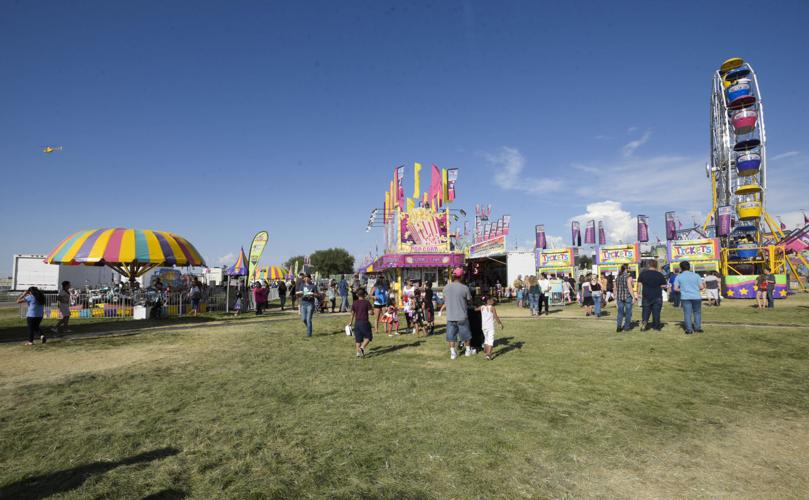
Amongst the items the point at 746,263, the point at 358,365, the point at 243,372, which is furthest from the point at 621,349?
the point at 746,263

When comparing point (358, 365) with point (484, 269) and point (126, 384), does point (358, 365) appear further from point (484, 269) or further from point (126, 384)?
point (484, 269)

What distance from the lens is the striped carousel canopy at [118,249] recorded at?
1875cm

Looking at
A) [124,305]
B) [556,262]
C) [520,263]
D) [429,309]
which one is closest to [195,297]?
[124,305]

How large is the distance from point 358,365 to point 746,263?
36.0 metres

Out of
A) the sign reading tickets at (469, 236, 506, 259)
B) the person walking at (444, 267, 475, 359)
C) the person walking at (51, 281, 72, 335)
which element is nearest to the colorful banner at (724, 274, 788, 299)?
the sign reading tickets at (469, 236, 506, 259)

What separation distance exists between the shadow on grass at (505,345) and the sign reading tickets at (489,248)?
59.4ft

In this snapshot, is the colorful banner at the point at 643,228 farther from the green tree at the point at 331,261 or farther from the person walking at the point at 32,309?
the green tree at the point at 331,261

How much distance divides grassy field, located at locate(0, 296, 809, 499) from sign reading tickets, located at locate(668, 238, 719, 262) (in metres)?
21.7

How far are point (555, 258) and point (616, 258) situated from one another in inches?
163

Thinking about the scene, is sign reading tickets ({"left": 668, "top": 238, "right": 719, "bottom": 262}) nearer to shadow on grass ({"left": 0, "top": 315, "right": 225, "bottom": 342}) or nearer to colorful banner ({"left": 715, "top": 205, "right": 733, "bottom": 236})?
colorful banner ({"left": 715, "top": 205, "right": 733, "bottom": 236})

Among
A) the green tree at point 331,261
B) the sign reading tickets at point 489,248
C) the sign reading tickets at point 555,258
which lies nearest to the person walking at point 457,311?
the sign reading tickets at point 489,248

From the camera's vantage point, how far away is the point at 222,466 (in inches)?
148

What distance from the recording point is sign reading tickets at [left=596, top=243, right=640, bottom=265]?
2862cm

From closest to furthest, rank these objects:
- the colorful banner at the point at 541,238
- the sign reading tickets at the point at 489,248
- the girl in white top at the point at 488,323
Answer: the girl in white top at the point at 488,323 < the sign reading tickets at the point at 489,248 < the colorful banner at the point at 541,238
